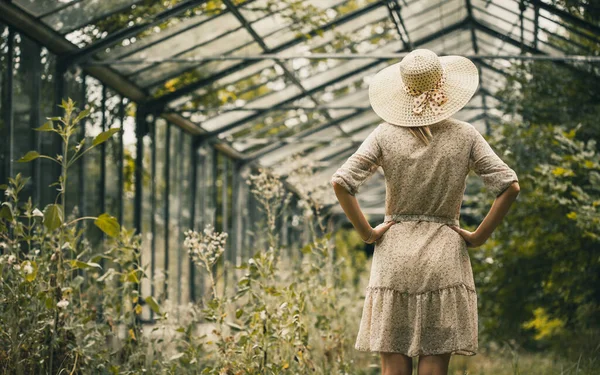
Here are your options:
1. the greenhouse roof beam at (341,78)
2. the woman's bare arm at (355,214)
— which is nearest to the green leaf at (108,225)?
the woman's bare arm at (355,214)

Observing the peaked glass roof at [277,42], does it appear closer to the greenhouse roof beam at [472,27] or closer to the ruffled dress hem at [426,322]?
the greenhouse roof beam at [472,27]

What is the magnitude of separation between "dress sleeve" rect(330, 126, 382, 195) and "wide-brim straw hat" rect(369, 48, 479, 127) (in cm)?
11

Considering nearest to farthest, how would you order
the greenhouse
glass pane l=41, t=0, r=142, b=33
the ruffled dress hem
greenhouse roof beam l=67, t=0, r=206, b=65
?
the ruffled dress hem < the greenhouse < glass pane l=41, t=0, r=142, b=33 < greenhouse roof beam l=67, t=0, r=206, b=65

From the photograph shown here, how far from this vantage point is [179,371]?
4.03 m

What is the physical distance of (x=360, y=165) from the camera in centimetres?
271

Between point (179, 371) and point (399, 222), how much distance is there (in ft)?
5.76

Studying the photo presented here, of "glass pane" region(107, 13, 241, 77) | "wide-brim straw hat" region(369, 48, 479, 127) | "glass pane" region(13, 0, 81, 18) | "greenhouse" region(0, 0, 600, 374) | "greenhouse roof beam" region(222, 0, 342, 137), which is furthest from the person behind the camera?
"glass pane" region(107, 13, 241, 77)

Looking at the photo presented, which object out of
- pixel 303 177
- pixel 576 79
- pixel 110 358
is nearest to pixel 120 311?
pixel 110 358

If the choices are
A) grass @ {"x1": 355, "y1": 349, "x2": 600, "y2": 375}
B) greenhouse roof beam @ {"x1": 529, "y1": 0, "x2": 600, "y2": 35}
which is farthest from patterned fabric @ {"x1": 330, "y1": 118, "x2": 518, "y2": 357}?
greenhouse roof beam @ {"x1": 529, "y1": 0, "x2": 600, "y2": 35}

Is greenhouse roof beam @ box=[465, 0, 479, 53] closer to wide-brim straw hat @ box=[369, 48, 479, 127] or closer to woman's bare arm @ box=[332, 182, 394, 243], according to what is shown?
wide-brim straw hat @ box=[369, 48, 479, 127]

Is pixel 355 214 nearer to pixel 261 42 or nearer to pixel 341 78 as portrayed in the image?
pixel 261 42

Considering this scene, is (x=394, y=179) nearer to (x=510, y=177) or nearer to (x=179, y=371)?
(x=510, y=177)

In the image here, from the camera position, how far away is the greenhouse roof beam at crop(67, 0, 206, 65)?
6.79m

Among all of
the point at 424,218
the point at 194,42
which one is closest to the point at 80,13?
the point at 194,42
